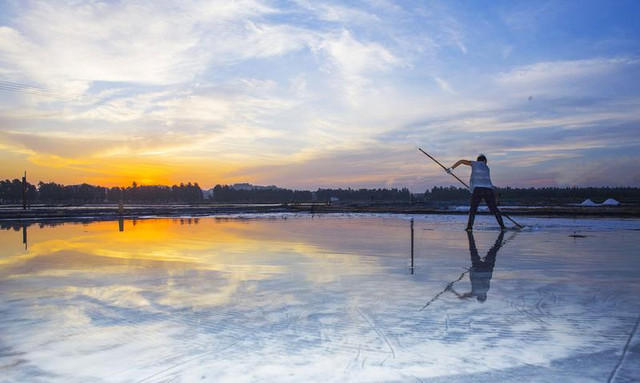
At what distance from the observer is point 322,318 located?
479cm

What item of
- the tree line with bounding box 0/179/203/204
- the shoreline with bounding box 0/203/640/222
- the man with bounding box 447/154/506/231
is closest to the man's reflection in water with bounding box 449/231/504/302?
the man with bounding box 447/154/506/231

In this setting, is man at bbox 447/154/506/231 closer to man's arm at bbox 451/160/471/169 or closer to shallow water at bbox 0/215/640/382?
man's arm at bbox 451/160/471/169

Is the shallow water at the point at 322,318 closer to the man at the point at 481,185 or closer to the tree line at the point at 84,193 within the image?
the man at the point at 481,185

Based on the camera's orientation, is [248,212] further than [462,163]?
Yes

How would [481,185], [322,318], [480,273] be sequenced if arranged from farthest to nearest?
[481,185]
[480,273]
[322,318]

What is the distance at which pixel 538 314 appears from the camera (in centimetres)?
491

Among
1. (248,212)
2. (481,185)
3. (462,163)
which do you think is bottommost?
(248,212)

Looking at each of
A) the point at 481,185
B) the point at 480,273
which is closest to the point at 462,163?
the point at 481,185

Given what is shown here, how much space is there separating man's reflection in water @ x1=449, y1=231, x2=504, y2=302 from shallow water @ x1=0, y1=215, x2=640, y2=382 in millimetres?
33

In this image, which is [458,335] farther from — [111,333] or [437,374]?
[111,333]

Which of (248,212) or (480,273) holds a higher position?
(248,212)

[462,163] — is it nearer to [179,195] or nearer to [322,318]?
[322,318]

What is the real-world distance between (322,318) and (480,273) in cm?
Result: 368

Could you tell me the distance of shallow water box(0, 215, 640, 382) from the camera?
3.47 metres
